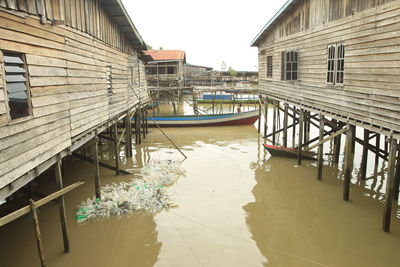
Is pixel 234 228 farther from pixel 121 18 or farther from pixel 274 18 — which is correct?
pixel 274 18

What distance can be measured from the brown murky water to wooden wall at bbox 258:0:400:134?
2807 millimetres

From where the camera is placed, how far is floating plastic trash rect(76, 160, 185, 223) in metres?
9.12

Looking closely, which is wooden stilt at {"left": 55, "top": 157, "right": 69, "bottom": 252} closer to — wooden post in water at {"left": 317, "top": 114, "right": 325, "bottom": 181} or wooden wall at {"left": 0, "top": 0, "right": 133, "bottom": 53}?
wooden wall at {"left": 0, "top": 0, "right": 133, "bottom": 53}

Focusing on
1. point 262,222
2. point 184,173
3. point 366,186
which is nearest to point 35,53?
point 262,222

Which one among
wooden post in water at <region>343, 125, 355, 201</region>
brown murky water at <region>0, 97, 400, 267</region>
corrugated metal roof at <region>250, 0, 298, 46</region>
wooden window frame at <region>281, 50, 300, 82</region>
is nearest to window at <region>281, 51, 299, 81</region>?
wooden window frame at <region>281, 50, 300, 82</region>

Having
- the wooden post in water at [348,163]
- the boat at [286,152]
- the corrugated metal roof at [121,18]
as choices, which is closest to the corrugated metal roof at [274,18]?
the boat at [286,152]

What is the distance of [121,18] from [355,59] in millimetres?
8855

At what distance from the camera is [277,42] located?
17.1 meters

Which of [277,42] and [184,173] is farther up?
[277,42]

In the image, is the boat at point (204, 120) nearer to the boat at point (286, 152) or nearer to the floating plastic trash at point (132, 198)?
the boat at point (286, 152)

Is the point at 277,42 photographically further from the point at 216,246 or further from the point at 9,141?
the point at 9,141

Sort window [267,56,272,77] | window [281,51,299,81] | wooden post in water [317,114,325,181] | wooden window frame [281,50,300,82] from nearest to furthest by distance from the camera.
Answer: wooden post in water [317,114,325,181] < wooden window frame [281,50,300,82] < window [281,51,299,81] < window [267,56,272,77]

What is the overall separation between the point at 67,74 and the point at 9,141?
2990 millimetres

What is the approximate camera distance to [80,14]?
8922 millimetres
